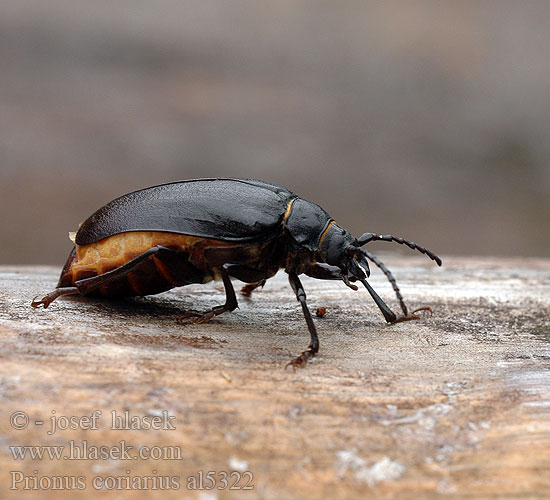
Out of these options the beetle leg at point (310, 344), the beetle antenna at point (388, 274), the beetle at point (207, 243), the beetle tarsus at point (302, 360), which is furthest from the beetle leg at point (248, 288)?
A: the beetle tarsus at point (302, 360)

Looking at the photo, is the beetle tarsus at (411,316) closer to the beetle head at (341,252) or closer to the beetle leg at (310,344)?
the beetle head at (341,252)

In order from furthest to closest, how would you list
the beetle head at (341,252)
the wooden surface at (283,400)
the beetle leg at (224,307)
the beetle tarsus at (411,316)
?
the beetle tarsus at (411,316), the beetle head at (341,252), the beetle leg at (224,307), the wooden surface at (283,400)

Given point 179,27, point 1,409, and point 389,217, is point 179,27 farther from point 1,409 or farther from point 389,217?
point 1,409

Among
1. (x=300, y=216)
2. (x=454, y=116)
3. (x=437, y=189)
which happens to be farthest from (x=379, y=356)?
(x=454, y=116)

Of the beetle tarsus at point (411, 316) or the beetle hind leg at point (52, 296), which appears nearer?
the beetle hind leg at point (52, 296)

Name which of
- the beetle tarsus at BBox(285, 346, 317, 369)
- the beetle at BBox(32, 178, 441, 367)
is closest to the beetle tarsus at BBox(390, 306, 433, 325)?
the beetle at BBox(32, 178, 441, 367)

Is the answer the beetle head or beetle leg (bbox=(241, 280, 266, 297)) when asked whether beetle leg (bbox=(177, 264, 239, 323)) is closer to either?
the beetle head
